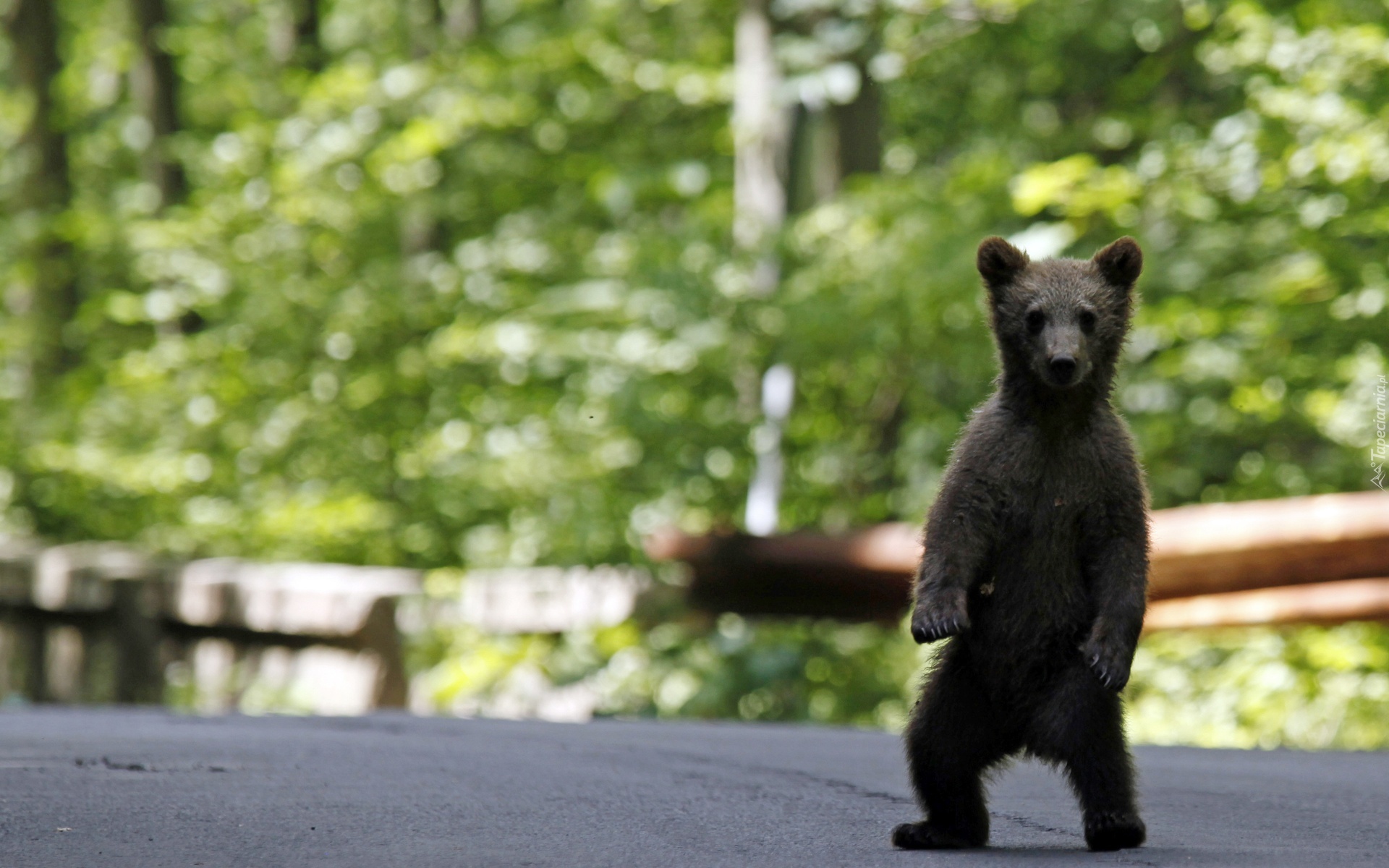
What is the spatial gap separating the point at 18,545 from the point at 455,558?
3.30m

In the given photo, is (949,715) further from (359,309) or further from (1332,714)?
(359,309)

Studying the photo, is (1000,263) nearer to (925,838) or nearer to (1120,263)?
(1120,263)

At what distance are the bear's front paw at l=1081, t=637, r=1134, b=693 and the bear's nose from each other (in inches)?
20.7

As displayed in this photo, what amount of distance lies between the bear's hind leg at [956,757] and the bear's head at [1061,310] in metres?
0.65

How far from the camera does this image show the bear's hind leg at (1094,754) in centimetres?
318

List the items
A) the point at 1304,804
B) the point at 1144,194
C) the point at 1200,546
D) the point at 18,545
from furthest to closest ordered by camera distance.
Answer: the point at 18,545, the point at 1144,194, the point at 1200,546, the point at 1304,804

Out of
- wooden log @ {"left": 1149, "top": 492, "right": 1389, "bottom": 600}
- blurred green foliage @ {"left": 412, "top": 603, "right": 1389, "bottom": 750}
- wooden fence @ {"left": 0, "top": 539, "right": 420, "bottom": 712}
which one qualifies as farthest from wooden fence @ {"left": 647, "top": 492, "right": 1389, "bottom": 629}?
wooden fence @ {"left": 0, "top": 539, "right": 420, "bottom": 712}

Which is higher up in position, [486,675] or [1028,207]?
[1028,207]

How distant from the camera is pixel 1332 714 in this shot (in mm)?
8531

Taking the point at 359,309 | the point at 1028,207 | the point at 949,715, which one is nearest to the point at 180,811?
the point at 949,715

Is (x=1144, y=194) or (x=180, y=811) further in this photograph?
(x=1144, y=194)

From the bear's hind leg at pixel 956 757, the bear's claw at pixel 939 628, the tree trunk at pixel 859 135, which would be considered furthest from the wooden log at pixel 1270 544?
the bear's claw at pixel 939 628

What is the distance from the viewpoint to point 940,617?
316cm

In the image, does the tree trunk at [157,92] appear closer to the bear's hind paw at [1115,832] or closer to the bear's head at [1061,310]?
the bear's head at [1061,310]
